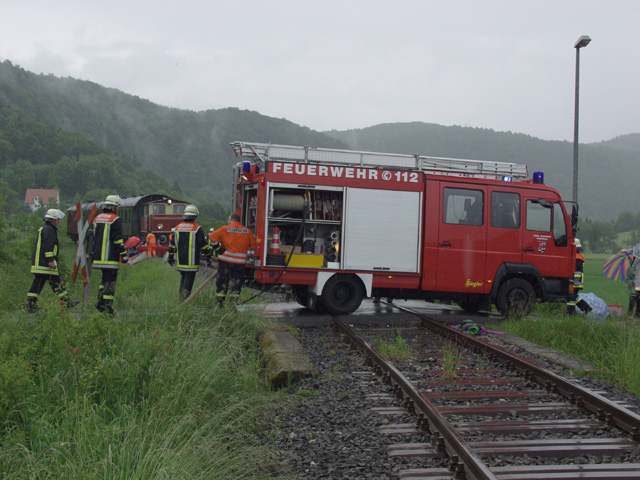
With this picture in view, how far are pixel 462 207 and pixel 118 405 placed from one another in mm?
8045

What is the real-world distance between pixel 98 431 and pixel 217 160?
152538 millimetres

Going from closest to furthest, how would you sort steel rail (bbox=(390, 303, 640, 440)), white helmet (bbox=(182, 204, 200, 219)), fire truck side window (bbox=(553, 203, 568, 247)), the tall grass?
the tall grass
steel rail (bbox=(390, 303, 640, 440))
white helmet (bbox=(182, 204, 200, 219))
fire truck side window (bbox=(553, 203, 568, 247))

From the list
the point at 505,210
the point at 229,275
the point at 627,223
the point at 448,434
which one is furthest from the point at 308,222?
the point at 627,223

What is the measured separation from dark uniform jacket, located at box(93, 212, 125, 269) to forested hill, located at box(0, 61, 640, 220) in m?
110

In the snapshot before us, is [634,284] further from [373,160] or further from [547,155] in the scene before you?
[547,155]

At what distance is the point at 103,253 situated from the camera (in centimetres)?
908

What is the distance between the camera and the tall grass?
10.9ft

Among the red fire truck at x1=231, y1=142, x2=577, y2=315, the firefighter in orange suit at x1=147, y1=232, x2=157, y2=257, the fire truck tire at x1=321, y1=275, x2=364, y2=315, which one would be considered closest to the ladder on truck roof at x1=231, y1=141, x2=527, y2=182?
the red fire truck at x1=231, y1=142, x2=577, y2=315

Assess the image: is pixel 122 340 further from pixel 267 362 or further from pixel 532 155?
pixel 532 155

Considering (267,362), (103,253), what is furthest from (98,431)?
(103,253)

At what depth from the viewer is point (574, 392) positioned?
223 inches

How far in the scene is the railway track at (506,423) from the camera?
400cm

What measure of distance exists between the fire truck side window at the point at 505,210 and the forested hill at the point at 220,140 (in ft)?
359

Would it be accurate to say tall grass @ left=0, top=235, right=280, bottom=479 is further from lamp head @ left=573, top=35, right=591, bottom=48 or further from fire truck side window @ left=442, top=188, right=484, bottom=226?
lamp head @ left=573, top=35, right=591, bottom=48
